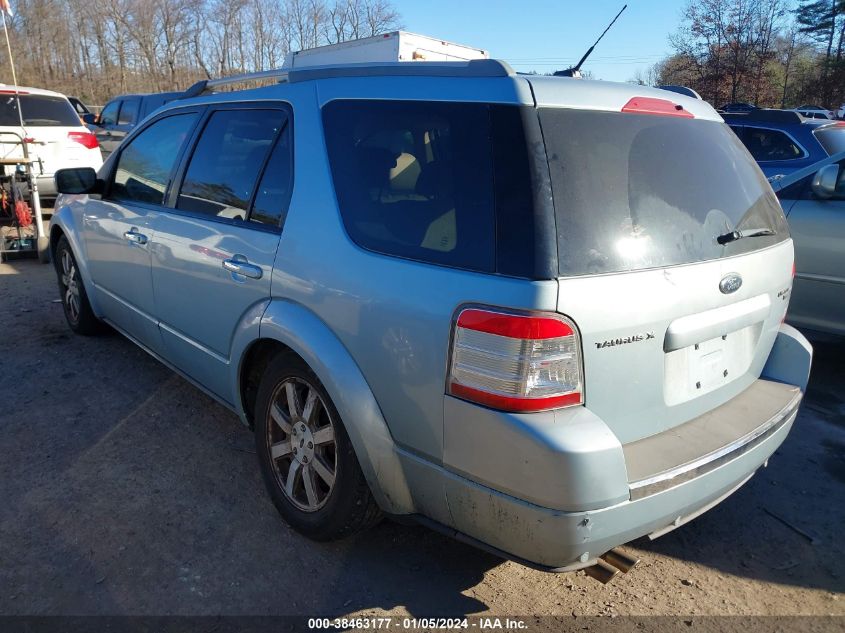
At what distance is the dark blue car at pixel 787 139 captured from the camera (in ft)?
24.9

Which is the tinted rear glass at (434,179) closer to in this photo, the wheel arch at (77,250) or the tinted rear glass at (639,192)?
the tinted rear glass at (639,192)

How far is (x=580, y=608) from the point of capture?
2.45 metres

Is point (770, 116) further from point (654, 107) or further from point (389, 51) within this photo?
point (654, 107)

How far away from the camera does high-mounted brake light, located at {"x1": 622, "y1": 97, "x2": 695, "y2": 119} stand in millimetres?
2217

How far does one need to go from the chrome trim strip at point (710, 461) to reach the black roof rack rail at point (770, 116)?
674cm

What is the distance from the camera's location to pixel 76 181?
13.9ft

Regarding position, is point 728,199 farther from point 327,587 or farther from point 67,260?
point 67,260

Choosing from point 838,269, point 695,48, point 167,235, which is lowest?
point 838,269

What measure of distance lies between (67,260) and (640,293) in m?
4.71

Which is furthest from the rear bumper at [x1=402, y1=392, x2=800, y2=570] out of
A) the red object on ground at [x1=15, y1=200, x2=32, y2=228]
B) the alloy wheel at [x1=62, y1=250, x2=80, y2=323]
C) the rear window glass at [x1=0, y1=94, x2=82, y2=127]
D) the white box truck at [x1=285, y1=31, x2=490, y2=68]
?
the rear window glass at [x1=0, y1=94, x2=82, y2=127]

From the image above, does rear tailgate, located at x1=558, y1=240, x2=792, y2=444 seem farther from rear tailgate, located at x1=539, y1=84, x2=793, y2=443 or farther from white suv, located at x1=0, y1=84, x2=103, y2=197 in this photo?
white suv, located at x1=0, y1=84, x2=103, y2=197

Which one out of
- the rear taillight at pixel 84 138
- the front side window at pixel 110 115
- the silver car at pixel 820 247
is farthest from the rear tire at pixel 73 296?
the front side window at pixel 110 115

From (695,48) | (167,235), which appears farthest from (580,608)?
(695,48)

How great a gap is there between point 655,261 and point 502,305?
0.58m
